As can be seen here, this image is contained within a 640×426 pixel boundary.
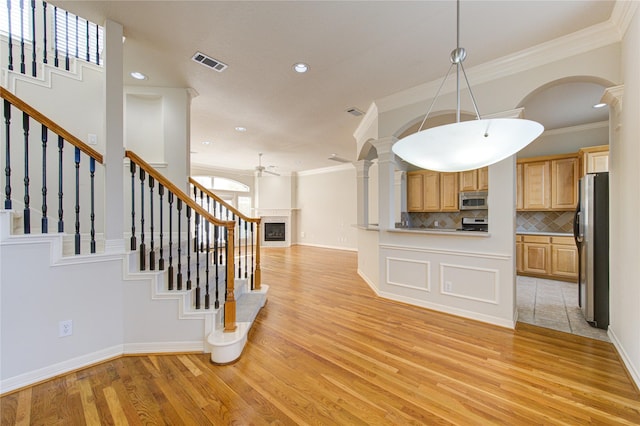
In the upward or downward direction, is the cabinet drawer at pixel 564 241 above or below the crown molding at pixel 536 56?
below

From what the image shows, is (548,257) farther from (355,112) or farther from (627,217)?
(355,112)

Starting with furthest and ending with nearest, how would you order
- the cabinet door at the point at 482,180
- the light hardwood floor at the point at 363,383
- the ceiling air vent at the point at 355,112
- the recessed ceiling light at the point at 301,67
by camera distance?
the cabinet door at the point at 482,180 < the ceiling air vent at the point at 355,112 < the recessed ceiling light at the point at 301,67 < the light hardwood floor at the point at 363,383

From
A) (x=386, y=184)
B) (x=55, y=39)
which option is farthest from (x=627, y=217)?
(x=55, y=39)

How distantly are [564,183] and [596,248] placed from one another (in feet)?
8.82

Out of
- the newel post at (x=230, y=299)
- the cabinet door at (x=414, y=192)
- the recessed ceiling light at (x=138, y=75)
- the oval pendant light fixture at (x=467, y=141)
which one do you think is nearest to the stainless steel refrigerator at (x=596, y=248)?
the oval pendant light fixture at (x=467, y=141)

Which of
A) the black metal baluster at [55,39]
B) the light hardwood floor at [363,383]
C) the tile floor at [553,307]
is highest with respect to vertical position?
the black metal baluster at [55,39]

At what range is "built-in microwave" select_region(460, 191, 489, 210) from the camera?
5.49 metres

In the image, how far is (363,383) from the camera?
1.85 metres

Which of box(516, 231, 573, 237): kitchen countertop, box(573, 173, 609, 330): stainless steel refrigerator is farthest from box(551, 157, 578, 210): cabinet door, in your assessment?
box(573, 173, 609, 330): stainless steel refrigerator

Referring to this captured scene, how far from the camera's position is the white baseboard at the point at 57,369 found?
1.76 m

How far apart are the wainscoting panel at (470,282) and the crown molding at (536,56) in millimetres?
2185

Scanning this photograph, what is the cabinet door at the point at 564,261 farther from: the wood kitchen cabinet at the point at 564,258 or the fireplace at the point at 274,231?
the fireplace at the point at 274,231

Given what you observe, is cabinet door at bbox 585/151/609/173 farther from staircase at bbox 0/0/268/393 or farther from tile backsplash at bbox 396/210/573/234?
staircase at bbox 0/0/268/393

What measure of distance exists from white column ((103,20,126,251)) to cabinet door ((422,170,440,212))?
6026mm
